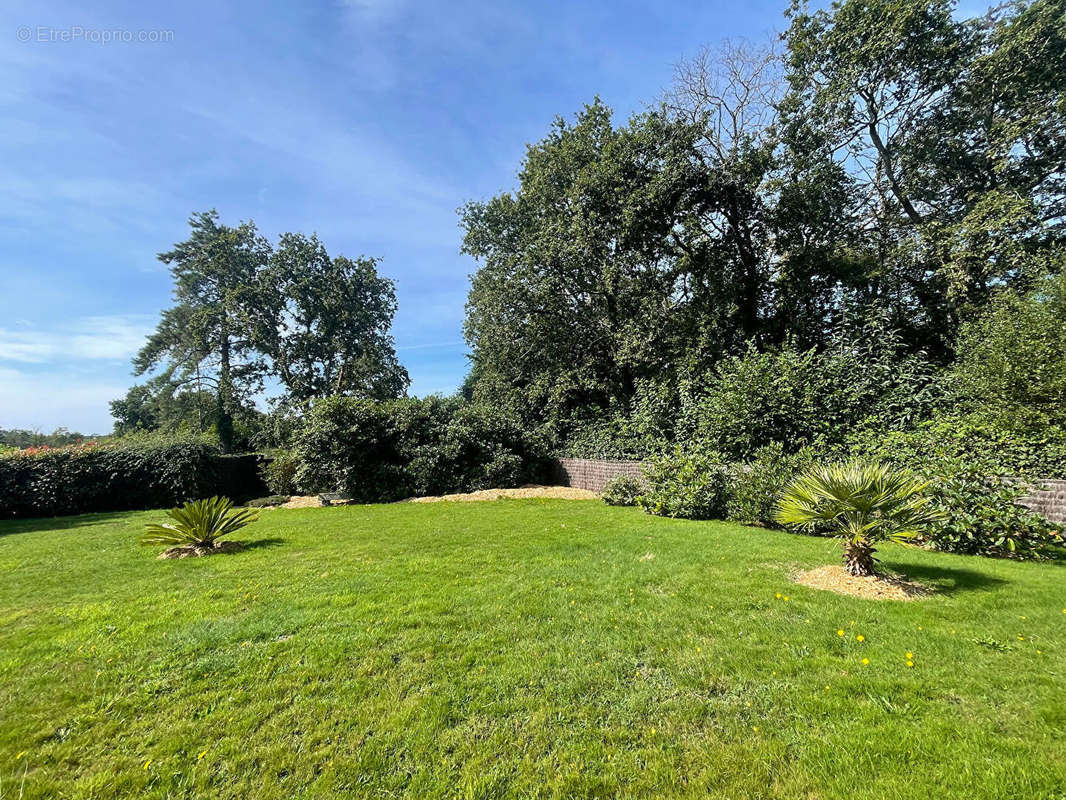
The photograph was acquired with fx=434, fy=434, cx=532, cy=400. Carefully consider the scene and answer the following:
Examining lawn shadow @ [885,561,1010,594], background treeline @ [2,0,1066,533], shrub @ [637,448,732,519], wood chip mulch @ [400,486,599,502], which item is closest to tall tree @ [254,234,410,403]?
background treeline @ [2,0,1066,533]

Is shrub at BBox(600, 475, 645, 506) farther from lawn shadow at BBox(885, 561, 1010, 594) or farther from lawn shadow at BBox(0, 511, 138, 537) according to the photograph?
lawn shadow at BBox(0, 511, 138, 537)

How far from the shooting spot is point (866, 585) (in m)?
4.26

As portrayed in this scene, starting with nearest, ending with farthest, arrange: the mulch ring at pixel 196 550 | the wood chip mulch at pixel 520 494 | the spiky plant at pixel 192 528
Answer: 1. the mulch ring at pixel 196 550
2. the spiky plant at pixel 192 528
3. the wood chip mulch at pixel 520 494

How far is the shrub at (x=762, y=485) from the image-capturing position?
7.52 metres

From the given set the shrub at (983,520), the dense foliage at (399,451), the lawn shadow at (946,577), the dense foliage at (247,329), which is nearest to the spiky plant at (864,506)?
the lawn shadow at (946,577)

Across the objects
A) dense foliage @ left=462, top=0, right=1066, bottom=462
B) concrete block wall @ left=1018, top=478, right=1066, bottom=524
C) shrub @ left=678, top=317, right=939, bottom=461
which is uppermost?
dense foliage @ left=462, top=0, right=1066, bottom=462

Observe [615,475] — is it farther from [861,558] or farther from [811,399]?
[861,558]

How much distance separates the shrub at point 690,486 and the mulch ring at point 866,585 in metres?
3.70

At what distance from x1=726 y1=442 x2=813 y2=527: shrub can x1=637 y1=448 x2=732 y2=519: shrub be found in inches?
12.2

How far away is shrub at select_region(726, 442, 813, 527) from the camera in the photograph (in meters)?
7.52

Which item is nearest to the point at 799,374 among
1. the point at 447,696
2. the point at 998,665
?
the point at 998,665

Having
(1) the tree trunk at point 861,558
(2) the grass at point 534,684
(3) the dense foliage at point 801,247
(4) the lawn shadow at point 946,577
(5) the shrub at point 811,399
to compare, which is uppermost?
(3) the dense foliage at point 801,247

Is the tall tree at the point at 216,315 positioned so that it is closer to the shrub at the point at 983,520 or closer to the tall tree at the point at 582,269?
the tall tree at the point at 582,269

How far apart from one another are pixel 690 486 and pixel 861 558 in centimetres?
406
